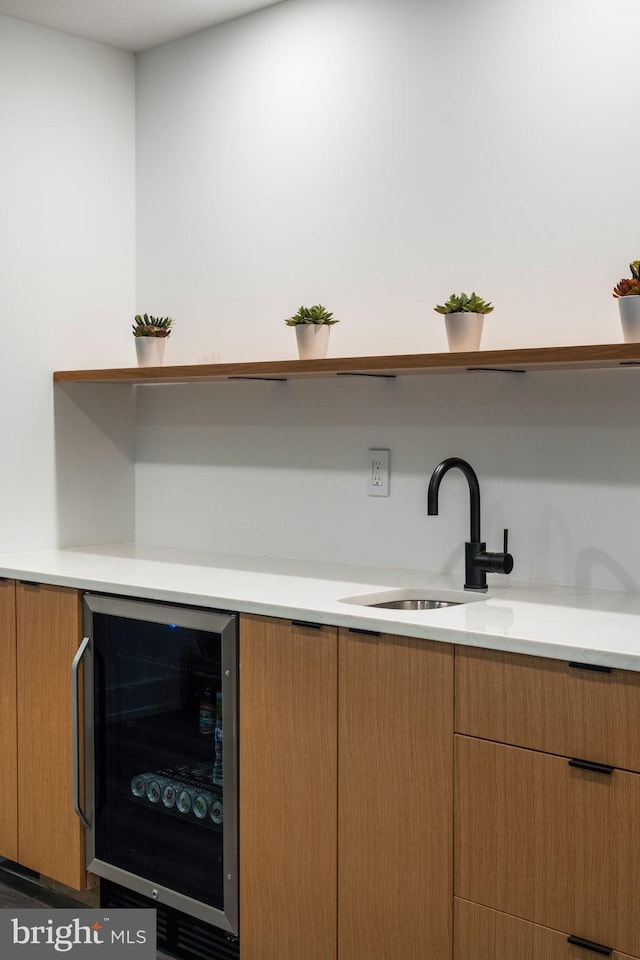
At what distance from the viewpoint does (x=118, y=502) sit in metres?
3.41

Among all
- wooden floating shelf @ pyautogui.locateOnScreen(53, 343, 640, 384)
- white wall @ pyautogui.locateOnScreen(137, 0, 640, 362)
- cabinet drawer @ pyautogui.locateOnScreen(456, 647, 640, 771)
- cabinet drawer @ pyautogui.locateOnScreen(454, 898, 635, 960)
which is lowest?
cabinet drawer @ pyautogui.locateOnScreen(454, 898, 635, 960)

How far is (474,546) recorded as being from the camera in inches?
96.1

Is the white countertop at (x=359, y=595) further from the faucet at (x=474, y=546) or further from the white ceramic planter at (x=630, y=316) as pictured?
the white ceramic planter at (x=630, y=316)

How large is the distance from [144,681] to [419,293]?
47.0 inches

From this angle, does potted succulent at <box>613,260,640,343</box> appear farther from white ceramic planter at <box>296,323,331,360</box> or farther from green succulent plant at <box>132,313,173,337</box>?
green succulent plant at <box>132,313,173,337</box>

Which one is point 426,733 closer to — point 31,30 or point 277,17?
point 277,17

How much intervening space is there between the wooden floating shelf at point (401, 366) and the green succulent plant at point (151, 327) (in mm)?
140

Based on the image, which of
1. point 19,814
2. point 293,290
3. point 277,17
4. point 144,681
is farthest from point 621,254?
point 19,814

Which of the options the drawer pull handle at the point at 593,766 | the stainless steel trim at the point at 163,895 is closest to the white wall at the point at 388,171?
the drawer pull handle at the point at 593,766

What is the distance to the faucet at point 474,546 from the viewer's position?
239 cm

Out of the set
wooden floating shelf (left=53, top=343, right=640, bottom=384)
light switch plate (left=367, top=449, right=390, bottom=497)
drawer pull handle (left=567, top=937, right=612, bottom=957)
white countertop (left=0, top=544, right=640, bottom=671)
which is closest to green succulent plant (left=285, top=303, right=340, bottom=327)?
wooden floating shelf (left=53, top=343, right=640, bottom=384)

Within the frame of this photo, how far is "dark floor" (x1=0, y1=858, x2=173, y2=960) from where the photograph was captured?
2811 mm

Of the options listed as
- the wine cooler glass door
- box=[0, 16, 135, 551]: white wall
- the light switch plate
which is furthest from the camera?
box=[0, 16, 135, 551]: white wall

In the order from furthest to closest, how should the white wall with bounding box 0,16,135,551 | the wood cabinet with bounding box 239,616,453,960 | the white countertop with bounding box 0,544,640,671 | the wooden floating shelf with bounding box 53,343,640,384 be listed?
1. the white wall with bounding box 0,16,135,551
2. the wooden floating shelf with bounding box 53,343,640,384
3. the wood cabinet with bounding box 239,616,453,960
4. the white countertop with bounding box 0,544,640,671
